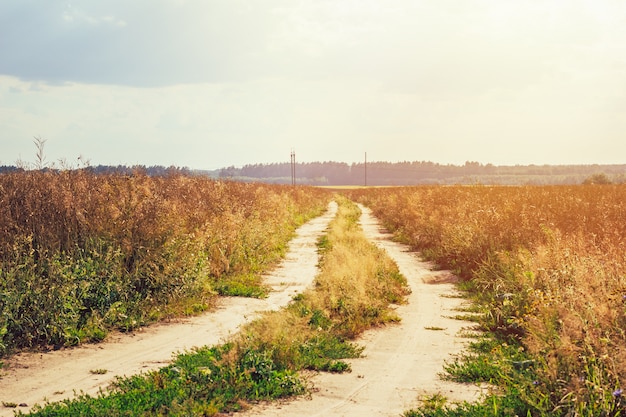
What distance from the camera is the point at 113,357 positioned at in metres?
8.66

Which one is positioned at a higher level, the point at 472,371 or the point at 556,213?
the point at 556,213

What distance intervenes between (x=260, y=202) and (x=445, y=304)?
13.6 meters

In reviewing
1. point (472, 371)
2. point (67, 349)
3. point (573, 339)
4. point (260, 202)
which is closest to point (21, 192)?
point (67, 349)

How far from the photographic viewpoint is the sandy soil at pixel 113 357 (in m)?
7.27

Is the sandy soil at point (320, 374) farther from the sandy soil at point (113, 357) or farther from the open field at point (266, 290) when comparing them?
the open field at point (266, 290)

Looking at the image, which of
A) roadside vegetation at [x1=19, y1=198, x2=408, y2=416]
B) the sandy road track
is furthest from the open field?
the sandy road track

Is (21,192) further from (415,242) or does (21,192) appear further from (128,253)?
(415,242)

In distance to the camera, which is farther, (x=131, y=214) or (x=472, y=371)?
(x=131, y=214)

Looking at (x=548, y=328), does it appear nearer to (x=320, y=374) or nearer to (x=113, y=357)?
(x=320, y=374)

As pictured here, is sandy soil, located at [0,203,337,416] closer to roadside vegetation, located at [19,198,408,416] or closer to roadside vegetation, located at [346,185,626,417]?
roadside vegetation, located at [19,198,408,416]

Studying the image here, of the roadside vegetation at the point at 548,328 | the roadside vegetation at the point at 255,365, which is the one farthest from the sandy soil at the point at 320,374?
the roadside vegetation at the point at 548,328

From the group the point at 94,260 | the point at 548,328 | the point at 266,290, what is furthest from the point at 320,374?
the point at 266,290

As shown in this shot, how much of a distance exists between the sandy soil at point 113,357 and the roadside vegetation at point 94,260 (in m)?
0.43

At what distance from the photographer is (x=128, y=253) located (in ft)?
37.6
